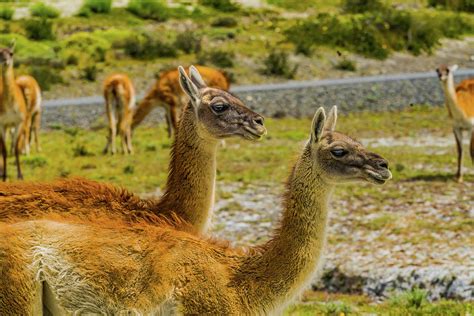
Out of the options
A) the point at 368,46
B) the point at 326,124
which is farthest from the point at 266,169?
the point at 368,46

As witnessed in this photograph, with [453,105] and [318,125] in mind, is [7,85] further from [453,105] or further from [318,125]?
[318,125]

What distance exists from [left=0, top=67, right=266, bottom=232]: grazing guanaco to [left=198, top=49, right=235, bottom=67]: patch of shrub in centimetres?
3699

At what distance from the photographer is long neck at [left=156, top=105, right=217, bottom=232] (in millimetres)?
8961

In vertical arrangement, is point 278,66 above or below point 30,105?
below

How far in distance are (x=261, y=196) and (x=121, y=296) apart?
469 inches

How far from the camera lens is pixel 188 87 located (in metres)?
9.44

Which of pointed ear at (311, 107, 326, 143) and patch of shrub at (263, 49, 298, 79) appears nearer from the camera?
pointed ear at (311, 107, 326, 143)

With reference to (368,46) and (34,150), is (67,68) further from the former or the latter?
(34,150)

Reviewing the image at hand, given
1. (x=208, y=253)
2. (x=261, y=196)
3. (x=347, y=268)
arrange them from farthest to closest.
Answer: (x=261, y=196) < (x=347, y=268) < (x=208, y=253)

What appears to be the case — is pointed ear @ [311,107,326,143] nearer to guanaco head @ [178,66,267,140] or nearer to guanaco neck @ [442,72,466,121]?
guanaco head @ [178,66,267,140]

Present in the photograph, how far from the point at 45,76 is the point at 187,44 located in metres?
10.2

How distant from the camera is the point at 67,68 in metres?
46.2

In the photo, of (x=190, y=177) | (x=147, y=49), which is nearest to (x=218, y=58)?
(x=147, y=49)

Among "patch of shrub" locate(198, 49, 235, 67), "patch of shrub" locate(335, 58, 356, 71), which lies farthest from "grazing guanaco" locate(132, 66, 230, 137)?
"patch of shrub" locate(335, 58, 356, 71)
